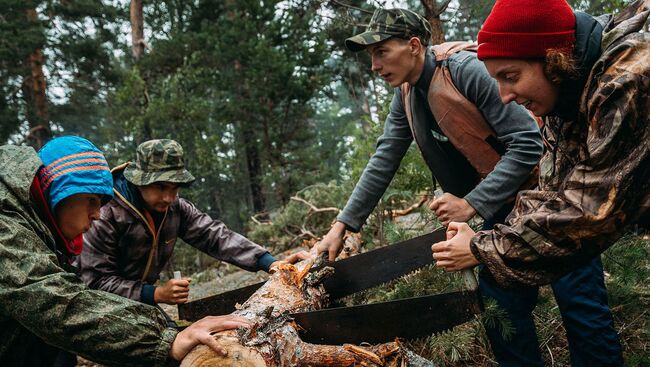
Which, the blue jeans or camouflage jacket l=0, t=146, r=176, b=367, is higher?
camouflage jacket l=0, t=146, r=176, b=367

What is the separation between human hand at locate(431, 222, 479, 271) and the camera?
7.15 ft

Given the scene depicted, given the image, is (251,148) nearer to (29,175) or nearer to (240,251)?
(240,251)

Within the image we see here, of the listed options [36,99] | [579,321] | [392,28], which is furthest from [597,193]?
[36,99]

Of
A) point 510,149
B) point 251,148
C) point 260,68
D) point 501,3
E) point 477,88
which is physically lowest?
point 251,148

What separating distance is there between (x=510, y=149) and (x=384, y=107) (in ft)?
11.7

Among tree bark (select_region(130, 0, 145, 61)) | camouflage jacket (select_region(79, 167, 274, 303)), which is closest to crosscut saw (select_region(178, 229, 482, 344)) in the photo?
camouflage jacket (select_region(79, 167, 274, 303))

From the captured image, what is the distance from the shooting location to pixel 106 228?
3648 millimetres

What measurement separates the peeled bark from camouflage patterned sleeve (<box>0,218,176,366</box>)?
26 cm

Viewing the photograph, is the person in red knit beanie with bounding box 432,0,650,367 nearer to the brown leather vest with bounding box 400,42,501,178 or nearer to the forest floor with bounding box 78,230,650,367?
the brown leather vest with bounding box 400,42,501,178

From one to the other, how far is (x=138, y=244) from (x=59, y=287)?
189 centimetres

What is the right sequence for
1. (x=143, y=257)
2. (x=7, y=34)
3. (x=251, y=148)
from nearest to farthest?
(x=143, y=257), (x=7, y=34), (x=251, y=148)

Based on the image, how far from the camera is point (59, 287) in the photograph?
78.4 inches

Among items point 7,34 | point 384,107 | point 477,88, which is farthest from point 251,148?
point 477,88

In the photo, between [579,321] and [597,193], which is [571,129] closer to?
[597,193]
